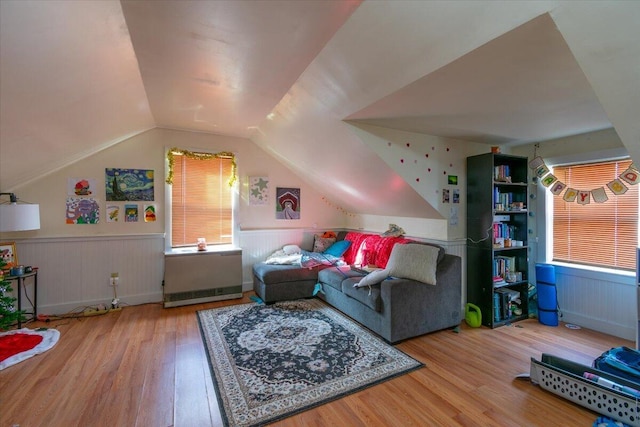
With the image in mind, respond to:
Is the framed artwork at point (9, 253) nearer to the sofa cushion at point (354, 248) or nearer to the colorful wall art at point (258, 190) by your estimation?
the colorful wall art at point (258, 190)

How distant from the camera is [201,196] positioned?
13.6 ft

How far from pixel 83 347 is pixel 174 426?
161cm

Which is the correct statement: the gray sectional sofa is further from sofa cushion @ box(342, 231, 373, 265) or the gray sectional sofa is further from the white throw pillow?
the white throw pillow

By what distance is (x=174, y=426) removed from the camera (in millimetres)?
1667

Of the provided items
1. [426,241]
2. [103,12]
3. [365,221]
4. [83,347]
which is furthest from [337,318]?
[103,12]

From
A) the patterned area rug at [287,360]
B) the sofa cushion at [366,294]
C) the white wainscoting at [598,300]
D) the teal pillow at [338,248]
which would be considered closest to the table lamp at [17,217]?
the patterned area rug at [287,360]

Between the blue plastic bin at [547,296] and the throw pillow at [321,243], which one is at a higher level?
the throw pillow at [321,243]

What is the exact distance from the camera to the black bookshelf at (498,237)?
10.3 feet

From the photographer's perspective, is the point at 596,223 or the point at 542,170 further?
the point at 542,170

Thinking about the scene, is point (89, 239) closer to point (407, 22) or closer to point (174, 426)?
point (174, 426)

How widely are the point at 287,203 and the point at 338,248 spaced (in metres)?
1.13

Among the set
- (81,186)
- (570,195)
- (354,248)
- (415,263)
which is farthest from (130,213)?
(570,195)

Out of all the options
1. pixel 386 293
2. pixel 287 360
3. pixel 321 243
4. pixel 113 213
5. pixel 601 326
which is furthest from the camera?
pixel 321 243

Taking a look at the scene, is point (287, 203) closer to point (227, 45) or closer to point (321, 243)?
point (321, 243)
